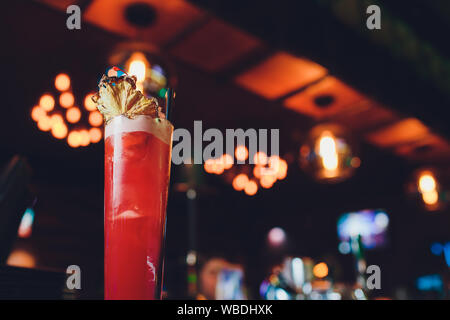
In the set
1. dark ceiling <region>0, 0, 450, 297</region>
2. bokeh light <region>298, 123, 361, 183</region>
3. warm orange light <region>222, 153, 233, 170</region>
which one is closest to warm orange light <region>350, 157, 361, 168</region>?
bokeh light <region>298, 123, 361, 183</region>

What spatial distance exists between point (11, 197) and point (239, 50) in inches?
116

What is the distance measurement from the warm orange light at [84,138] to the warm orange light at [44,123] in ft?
1.33

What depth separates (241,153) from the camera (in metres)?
6.93

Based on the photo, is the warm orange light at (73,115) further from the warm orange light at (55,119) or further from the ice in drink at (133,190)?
the ice in drink at (133,190)

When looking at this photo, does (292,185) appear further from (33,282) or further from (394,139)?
(33,282)

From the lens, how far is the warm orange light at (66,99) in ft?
15.2

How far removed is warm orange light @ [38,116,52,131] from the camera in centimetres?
478

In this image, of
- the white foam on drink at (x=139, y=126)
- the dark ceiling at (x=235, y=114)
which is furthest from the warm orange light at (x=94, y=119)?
the white foam on drink at (x=139, y=126)

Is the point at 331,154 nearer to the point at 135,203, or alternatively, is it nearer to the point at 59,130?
the point at 135,203

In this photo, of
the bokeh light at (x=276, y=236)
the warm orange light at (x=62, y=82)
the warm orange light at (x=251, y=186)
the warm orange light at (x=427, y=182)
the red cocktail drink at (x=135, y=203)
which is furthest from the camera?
the bokeh light at (x=276, y=236)

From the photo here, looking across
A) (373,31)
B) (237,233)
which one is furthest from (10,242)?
(237,233)

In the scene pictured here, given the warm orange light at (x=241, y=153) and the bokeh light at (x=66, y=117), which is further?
the warm orange light at (x=241, y=153)

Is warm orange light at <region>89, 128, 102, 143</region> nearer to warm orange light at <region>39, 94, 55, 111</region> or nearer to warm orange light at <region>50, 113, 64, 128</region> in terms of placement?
warm orange light at <region>50, 113, 64, 128</region>

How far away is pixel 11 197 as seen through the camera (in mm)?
1083
